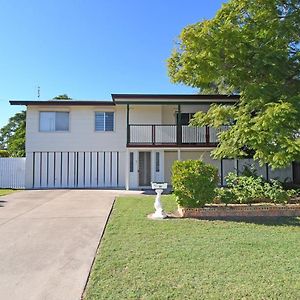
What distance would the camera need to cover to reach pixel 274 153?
1008 centimetres

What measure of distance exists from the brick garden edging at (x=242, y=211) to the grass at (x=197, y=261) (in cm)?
105

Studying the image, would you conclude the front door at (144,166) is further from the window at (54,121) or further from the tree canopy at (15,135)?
the tree canopy at (15,135)

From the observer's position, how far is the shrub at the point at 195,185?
373 inches

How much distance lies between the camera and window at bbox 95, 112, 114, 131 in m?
20.5

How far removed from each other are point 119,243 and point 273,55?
816cm

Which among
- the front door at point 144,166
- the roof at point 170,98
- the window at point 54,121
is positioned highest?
the roof at point 170,98

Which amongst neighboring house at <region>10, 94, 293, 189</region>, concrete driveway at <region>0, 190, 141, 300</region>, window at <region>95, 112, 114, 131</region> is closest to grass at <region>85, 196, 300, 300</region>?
concrete driveway at <region>0, 190, 141, 300</region>

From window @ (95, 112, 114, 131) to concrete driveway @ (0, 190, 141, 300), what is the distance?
9.92 m

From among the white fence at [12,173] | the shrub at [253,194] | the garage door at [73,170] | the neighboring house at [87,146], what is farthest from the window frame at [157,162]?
the shrub at [253,194]

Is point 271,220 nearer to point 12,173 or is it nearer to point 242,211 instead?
A: point 242,211

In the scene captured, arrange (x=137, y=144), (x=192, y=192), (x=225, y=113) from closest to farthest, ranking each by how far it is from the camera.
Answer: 1. (x=192, y=192)
2. (x=225, y=113)
3. (x=137, y=144)

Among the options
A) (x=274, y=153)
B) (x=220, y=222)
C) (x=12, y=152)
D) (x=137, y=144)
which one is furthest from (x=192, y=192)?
(x=12, y=152)

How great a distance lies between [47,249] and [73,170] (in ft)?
47.2

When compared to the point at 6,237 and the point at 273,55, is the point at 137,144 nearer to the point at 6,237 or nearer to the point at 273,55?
the point at 273,55
